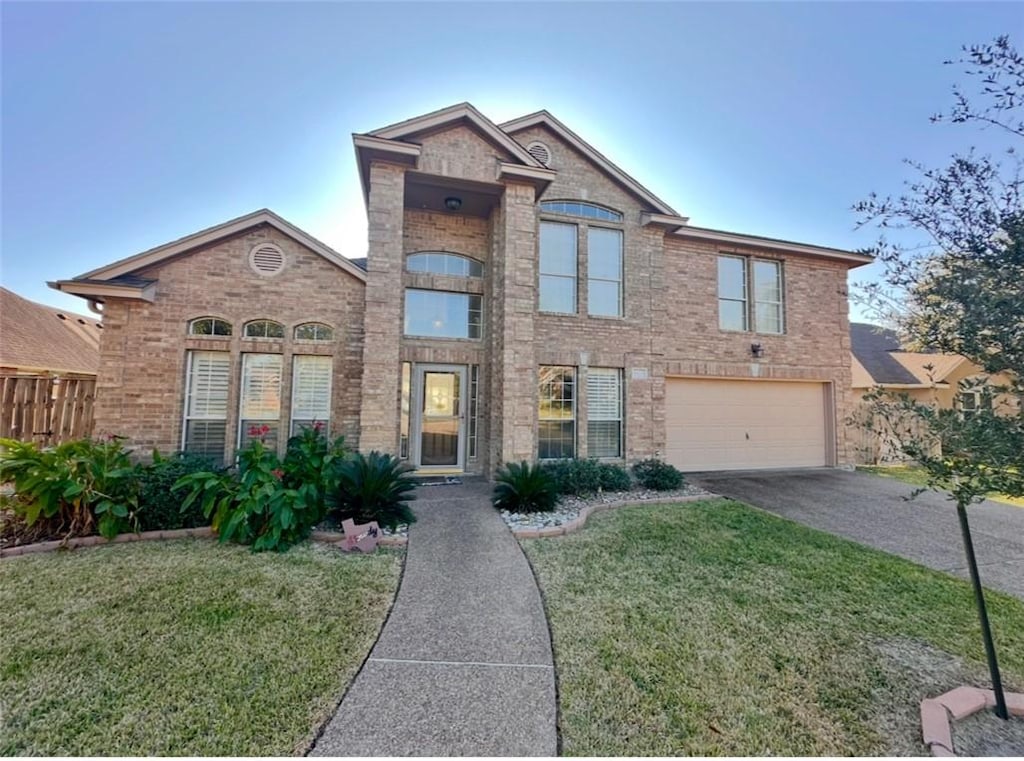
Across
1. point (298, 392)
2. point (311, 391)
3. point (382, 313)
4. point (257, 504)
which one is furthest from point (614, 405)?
point (257, 504)

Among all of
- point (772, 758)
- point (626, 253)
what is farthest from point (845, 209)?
point (626, 253)

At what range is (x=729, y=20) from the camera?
6.19 m

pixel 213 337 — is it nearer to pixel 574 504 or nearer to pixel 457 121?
pixel 457 121

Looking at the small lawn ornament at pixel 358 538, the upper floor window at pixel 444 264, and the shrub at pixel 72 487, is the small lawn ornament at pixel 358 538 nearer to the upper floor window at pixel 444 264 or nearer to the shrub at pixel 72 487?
the shrub at pixel 72 487

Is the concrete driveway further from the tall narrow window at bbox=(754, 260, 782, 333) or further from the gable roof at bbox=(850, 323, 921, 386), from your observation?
the gable roof at bbox=(850, 323, 921, 386)

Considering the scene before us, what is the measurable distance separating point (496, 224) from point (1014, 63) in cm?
736

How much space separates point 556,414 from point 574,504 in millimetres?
2423

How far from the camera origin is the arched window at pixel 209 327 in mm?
8289

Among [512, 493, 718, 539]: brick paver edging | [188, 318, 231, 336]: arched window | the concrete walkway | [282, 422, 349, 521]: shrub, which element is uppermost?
[188, 318, 231, 336]: arched window

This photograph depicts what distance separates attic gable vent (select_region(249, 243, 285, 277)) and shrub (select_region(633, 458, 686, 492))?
8.43m

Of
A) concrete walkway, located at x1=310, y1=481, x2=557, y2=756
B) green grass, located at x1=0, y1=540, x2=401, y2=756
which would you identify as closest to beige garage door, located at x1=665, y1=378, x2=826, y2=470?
concrete walkway, located at x1=310, y1=481, x2=557, y2=756

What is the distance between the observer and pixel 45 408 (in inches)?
310

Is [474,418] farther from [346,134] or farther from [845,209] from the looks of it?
[845,209]

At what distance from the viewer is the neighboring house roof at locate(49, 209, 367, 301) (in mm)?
7602
